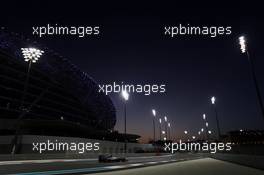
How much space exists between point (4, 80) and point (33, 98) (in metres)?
11.0

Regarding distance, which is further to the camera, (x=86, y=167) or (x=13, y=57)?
(x=13, y=57)

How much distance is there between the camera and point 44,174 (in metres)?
19.8

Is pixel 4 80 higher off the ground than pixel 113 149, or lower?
higher

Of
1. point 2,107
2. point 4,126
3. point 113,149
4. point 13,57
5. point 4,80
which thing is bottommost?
point 113,149

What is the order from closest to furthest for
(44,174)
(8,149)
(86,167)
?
(44,174), (86,167), (8,149)

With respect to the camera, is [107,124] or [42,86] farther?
[107,124]

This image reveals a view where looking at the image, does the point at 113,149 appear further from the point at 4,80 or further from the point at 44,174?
the point at 44,174

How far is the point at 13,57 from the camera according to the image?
79.4 meters

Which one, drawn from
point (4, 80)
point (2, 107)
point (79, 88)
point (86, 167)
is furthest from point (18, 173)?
point (79, 88)

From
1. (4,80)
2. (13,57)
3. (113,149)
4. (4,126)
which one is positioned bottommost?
(113,149)

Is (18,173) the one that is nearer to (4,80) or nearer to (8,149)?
(8,149)

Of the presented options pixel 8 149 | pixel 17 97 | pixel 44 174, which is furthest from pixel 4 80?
pixel 44 174

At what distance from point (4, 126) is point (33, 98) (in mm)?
19822

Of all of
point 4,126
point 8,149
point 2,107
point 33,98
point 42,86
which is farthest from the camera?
point 42,86
